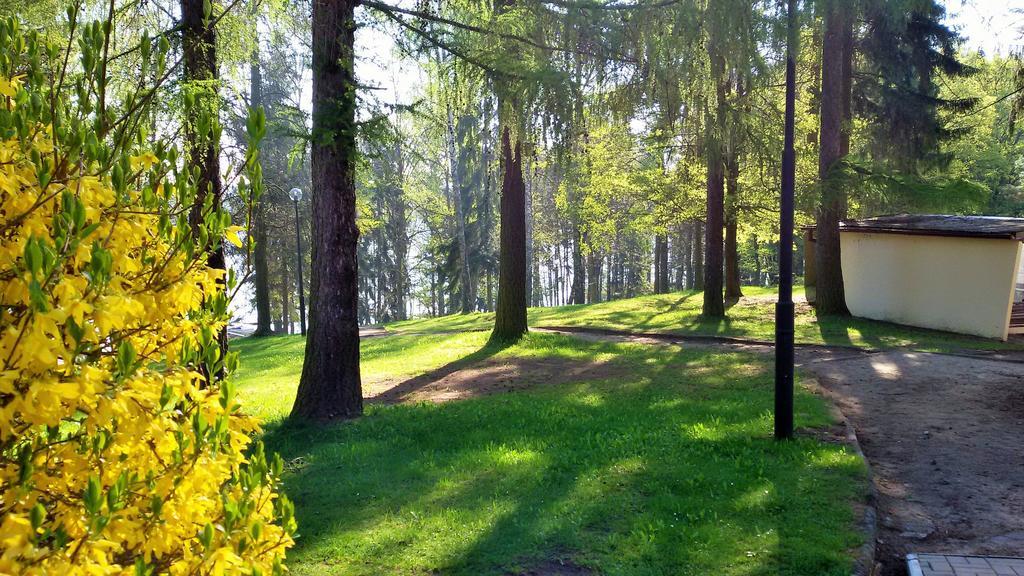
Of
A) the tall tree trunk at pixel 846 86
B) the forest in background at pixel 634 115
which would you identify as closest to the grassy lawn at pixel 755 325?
the forest in background at pixel 634 115

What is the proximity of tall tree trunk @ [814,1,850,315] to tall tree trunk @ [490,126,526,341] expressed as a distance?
21.6 ft

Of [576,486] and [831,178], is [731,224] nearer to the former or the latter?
[831,178]

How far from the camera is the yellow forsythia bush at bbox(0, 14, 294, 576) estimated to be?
5.07 feet

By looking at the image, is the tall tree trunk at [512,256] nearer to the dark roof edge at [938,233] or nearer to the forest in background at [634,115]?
the forest in background at [634,115]

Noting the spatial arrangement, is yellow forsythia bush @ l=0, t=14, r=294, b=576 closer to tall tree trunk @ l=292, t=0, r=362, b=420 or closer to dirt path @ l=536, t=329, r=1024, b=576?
dirt path @ l=536, t=329, r=1024, b=576

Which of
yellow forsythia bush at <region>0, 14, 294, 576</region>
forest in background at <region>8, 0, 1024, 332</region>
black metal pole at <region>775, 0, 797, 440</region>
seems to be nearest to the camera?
yellow forsythia bush at <region>0, 14, 294, 576</region>

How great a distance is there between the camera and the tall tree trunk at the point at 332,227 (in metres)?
7.91

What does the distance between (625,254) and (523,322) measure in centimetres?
3724

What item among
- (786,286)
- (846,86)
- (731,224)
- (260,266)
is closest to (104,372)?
(786,286)

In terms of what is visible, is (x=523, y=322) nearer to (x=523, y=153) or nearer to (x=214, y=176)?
(x=523, y=153)

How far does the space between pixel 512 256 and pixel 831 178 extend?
713 centimetres

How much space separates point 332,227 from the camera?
8070 mm

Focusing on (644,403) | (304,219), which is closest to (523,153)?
(644,403)

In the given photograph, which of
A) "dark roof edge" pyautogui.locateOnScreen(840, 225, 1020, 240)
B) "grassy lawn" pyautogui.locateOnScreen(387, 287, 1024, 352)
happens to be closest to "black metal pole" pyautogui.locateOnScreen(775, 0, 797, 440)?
"grassy lawn" pyautogui.locateOnScreen(387, 287, 1024, 352)
